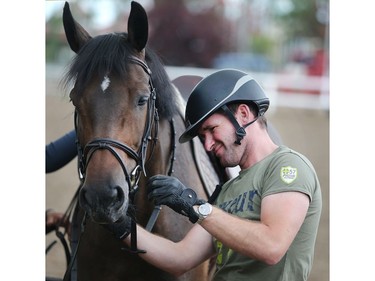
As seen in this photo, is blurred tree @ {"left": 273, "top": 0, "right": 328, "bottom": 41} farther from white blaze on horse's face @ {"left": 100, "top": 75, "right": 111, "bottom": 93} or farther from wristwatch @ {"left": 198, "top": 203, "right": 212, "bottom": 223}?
wristwatch @ {"left": 198, "top": 203, "right": 212, "bottom": 223}

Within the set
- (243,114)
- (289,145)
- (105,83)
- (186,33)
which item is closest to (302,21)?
(186,33)

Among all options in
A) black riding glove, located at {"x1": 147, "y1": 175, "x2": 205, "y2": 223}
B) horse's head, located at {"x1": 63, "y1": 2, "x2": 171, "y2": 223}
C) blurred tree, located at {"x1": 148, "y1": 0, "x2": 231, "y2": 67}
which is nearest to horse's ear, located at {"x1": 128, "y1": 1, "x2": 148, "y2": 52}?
horse's head, located at {"x1": 63, "y1": 2, "x2": 171, "y2": 223}

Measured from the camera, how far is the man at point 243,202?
8.09ft

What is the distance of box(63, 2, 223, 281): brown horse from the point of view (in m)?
2.48

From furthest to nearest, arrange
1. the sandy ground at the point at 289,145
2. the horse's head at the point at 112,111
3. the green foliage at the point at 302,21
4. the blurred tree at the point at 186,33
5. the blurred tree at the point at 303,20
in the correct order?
the green foliage at the point at 302,21
the blurred tree at the point at 303,20
the blurred tree at the point at 186,33
the sandy ground at the point at 289,145
the horse's head at the point at 112,111

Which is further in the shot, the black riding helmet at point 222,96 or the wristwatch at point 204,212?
the black riding helmet at point 222,96

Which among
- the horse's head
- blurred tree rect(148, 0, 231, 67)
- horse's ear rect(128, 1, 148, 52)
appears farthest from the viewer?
blurred tree rect(148, 0, 231, 67)

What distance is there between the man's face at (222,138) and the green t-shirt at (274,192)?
97mm

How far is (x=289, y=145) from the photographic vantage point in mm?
10727

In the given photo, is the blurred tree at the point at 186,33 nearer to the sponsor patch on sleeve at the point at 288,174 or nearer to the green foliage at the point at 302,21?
the green foliage at the point at 302,21

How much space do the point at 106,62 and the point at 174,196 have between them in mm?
567

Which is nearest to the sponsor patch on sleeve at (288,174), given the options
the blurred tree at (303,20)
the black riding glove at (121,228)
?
the black riding glove at (121,228)
